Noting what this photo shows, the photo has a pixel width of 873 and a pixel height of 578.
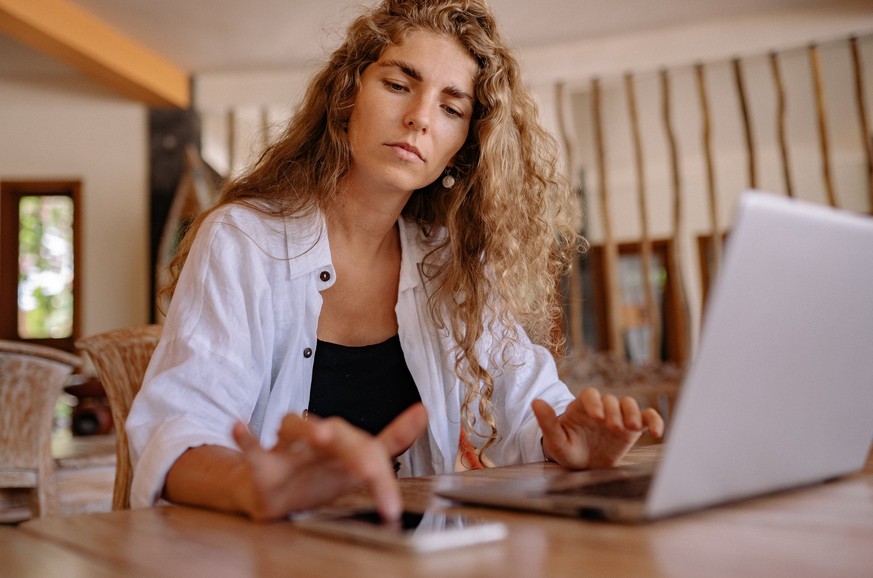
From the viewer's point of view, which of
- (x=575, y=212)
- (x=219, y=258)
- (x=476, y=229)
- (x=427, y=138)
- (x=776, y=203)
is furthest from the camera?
(x=575, y=212)

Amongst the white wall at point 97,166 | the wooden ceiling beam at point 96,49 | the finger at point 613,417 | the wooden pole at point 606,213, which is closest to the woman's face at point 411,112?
the finger at point 613,417

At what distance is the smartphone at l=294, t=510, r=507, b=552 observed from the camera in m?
0.58

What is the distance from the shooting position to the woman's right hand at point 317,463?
2.26 ft

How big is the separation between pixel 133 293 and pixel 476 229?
5542mm

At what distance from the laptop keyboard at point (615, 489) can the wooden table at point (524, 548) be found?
6 centimetres

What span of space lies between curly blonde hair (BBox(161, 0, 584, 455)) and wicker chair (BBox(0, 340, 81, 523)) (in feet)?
4.29

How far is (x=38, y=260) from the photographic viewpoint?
6.84 metres

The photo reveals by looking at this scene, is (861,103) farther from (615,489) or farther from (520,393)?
(615,489)

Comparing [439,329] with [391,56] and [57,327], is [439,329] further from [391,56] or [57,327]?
[57,327]

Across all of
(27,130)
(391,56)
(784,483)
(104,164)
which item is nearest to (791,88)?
(104,164)

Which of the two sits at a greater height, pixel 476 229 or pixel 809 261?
pixel 476 229

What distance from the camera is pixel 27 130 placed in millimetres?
6742

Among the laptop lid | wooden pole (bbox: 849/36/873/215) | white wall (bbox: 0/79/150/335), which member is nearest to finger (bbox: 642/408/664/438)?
the laptop lid

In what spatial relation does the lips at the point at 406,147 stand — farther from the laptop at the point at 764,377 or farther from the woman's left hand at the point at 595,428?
the laptop at the point at 764,377
